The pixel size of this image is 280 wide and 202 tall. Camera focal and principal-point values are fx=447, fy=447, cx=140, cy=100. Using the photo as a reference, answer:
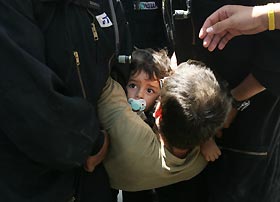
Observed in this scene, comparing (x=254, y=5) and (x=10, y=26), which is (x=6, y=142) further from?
(x=254, y=5)

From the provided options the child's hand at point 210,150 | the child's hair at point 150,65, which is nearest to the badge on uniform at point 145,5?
the child's hair at point 150,65

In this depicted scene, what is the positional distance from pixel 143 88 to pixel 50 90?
0.57m

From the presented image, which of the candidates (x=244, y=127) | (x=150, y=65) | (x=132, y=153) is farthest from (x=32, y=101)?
(x=244, y=127)

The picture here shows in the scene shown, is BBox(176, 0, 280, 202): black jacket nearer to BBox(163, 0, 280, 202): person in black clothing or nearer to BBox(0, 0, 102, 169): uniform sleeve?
BBox(163, 0, 280, 202): person in black clothing

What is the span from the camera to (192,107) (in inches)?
56.2

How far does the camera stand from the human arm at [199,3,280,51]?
1.29m

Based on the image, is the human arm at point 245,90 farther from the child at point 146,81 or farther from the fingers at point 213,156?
the child at point 146,81

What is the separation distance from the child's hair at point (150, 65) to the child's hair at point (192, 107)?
0.70ft

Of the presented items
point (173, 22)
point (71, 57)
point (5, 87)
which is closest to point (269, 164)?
point (173, 22)

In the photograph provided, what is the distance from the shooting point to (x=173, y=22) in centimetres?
173

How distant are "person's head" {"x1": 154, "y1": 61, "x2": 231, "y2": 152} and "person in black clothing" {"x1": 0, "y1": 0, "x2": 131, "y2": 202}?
23cm

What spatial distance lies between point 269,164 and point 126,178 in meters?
0.51

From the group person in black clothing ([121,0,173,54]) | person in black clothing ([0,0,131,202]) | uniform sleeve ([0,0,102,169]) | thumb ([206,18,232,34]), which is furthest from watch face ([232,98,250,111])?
person in black clothing ([121,0,173,54])

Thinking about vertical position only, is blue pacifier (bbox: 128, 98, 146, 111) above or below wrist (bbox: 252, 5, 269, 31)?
below
